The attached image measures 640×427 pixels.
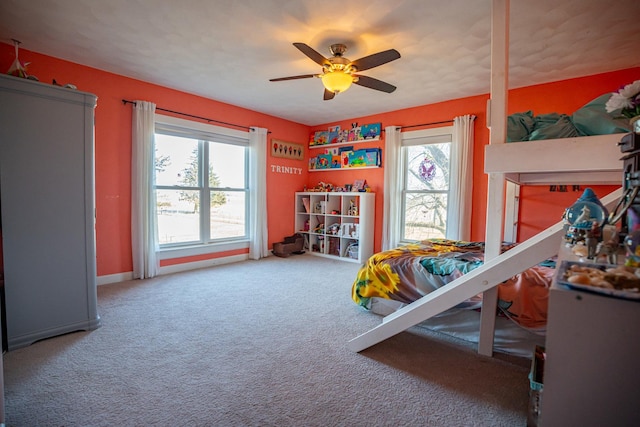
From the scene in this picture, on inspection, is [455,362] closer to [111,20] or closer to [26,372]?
[26,372]

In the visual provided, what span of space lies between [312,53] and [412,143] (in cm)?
268

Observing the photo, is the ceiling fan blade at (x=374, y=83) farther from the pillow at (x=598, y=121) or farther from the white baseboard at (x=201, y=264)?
the white baseboard at (x=201, y=264)

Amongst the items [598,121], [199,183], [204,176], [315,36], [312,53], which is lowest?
[199,183]

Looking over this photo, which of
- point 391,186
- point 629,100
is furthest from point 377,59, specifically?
point 391,186

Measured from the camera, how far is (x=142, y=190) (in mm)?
3611

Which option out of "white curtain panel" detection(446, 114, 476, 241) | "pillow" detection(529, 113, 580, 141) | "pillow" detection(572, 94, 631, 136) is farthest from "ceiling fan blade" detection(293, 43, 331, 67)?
"white curtain panel" detection(446, 114, 476, 241)

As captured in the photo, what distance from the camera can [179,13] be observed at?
7.26 ft

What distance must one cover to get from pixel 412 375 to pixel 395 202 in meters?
3.15

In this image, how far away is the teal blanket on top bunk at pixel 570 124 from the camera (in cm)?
144

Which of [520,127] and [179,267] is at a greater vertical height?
[520,127]

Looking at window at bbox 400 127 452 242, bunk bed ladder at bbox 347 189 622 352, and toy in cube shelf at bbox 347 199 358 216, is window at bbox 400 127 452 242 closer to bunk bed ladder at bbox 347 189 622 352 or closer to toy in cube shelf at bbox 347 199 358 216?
toy in cube shelf at bbox 347 199 358 216

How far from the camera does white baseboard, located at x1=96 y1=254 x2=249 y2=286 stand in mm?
3475

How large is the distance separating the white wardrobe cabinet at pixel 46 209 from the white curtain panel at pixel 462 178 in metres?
4.04

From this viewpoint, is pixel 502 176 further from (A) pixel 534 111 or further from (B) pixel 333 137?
(B) pixel 333 137
